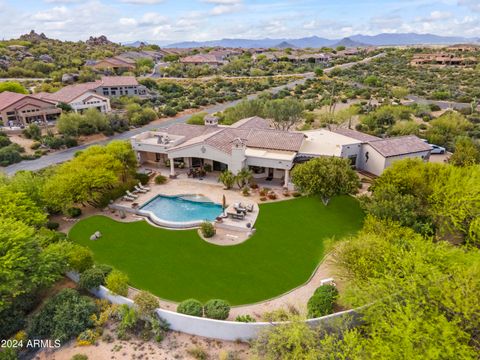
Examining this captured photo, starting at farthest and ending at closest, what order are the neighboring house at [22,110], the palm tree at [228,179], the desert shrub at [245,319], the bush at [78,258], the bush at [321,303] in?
the neighboring house at [22,110] < the palm tree at [228,179] < the bush at [78,258] < the bush at [321,303] < the desert shrub at [245,319]

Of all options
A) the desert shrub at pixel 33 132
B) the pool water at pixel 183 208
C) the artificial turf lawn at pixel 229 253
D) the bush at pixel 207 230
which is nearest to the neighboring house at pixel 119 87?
the desert shrub at pixel 33 132

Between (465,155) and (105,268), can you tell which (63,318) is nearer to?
(105,268)

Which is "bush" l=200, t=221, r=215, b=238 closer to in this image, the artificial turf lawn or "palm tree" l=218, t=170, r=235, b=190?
the artificial turf lawn

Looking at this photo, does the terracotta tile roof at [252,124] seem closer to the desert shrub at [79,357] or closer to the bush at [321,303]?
the bush at [321,303]

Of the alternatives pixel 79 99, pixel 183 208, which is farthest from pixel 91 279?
pixel 79 99

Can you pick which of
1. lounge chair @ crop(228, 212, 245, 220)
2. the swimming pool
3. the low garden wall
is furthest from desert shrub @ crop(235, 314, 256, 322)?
the swimming pool

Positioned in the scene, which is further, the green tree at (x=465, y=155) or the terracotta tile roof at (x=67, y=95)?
the terracotta tile roof at (x=67, y=95)

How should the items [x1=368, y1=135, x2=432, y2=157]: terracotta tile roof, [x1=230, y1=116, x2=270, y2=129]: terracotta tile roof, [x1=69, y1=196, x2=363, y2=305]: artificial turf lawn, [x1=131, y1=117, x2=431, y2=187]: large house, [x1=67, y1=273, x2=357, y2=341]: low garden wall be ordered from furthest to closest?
1. [x1=230, y1=116, x2=270, y2=129]: terracotta tile roof
2. [x1=368, y1=135, x2=432, y2=157]: terracotta tile roof
3. [x1=131, y1=117, x2=431, y2=187]: large house
4. [x1=69, y1=196, x2=363, y2=305]: artificial turf lawn
5. [x1=67, y1=273, x2=357, y2=341]: low garden wall
